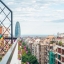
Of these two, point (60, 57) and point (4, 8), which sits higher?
point (4, 8)

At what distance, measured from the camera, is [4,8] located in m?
3.62

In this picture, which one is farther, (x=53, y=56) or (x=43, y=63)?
(x=43, y=63)

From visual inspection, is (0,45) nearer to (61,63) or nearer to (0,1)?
(0,1)

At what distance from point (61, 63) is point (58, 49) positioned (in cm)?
328

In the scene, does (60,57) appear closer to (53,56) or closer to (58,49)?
(58,49)

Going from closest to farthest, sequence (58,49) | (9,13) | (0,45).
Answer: (0,45) → (9,13) → (58,49)

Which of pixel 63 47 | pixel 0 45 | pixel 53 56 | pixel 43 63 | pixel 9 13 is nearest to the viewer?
pixel 0 45

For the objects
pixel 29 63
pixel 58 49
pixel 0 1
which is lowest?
pixel 29 63

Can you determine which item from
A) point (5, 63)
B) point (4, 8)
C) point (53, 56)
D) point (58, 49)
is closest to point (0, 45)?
point (4, 8)

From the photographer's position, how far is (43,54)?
6456cm

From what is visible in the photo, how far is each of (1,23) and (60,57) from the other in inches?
1440

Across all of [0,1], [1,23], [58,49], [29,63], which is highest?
Answer: [0,1]

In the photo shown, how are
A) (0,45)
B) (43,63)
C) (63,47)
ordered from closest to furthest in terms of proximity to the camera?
1. (0,45)
2. (63,47)
3. (43,63)

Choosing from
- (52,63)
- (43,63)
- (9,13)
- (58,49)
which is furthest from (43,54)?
(9,13)
